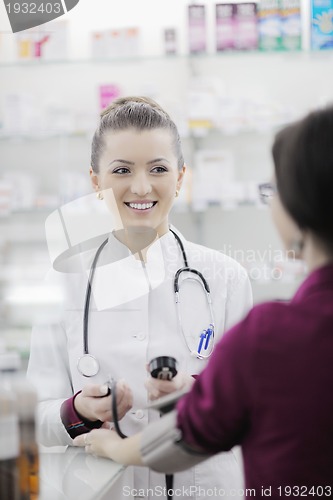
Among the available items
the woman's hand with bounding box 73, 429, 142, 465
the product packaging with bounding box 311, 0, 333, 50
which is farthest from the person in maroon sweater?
the product packaging with bounding box 311, 0, 333, 50

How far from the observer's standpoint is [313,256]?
32.6 inches

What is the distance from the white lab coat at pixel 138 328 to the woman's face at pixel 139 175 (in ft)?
0.25

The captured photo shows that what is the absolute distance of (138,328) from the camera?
1.29 metres

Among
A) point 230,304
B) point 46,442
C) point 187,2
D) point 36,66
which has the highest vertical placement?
point 187,2

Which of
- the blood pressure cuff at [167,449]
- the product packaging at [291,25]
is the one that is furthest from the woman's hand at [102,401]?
the product packaging at [291,25]

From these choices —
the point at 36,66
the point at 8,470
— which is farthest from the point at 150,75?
the point at 8,470

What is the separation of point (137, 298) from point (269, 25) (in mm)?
2025

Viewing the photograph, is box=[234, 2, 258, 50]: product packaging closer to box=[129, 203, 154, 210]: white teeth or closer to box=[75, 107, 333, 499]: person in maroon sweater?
box=[129, 203, 154, 210]: white teeth

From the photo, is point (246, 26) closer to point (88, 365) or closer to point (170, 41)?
point (170, 41)

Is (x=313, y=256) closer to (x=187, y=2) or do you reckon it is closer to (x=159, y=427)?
(x=159, y=427)

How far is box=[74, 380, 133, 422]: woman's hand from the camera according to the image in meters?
1.07

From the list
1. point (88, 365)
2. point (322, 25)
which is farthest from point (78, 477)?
point (322, 25)

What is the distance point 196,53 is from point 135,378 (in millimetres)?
2197

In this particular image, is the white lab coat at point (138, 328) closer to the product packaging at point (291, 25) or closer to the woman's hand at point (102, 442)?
the woman's hand at point (102, 442)
